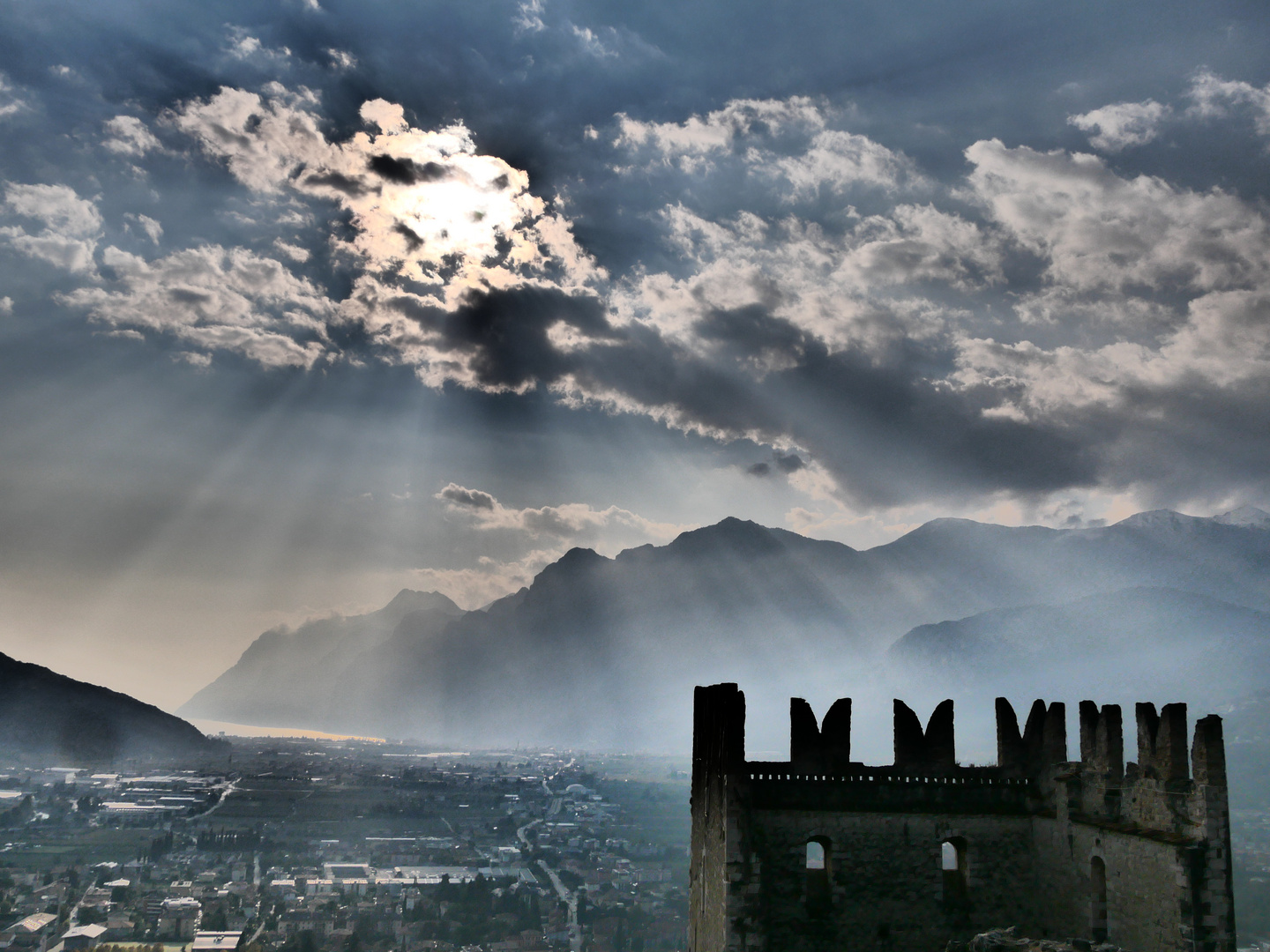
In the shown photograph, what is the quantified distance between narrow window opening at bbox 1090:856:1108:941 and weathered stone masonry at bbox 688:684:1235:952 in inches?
1.3

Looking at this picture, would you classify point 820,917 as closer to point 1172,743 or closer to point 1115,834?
point 1115,834

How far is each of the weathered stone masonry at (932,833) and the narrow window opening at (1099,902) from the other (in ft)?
0.11

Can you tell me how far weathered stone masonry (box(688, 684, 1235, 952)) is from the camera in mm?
21719

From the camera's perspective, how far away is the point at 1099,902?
2214 centimetres

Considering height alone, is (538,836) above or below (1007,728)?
below

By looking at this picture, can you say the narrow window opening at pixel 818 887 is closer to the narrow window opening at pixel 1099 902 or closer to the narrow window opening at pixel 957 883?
the narrow window opening at pixel 957 883

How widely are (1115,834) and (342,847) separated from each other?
12599cm

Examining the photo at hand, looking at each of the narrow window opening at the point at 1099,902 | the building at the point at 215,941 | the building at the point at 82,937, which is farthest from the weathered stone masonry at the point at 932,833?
the building at the point at 82,937

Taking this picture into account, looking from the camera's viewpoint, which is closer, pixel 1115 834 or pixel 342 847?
pixel 1115 834

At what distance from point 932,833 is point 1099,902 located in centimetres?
378

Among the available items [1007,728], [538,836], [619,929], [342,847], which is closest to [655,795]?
[538,836]

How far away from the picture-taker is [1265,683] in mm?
168250

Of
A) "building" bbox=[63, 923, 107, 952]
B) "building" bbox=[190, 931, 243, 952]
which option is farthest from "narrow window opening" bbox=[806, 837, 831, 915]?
"building" bbox=[63, 923, 107, 952]

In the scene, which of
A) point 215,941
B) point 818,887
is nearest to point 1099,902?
point 818,887
